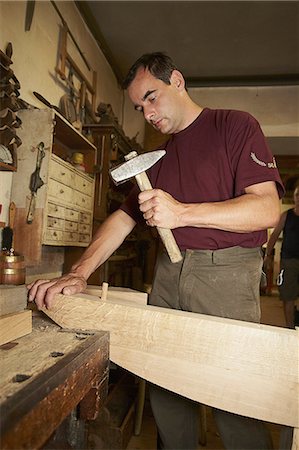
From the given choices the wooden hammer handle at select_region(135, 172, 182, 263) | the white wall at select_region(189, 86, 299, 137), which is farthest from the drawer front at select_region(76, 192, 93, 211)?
the white wall at select_region(189, 86, 299, 137)

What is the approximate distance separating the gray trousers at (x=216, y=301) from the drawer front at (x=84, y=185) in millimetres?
1311

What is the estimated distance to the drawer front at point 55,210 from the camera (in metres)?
2.16

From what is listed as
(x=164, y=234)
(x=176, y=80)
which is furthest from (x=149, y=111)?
(x=164, y=234)

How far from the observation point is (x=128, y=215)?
1733 mm

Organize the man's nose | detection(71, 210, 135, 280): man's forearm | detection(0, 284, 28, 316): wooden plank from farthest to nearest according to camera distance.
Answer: the man's nose, detection(71, 210, 135, 280): man's forearm, detection(0, 284, 28, 316): wooden plank

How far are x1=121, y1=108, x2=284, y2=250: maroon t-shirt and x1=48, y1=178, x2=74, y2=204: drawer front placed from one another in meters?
0.81

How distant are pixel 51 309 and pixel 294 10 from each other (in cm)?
344

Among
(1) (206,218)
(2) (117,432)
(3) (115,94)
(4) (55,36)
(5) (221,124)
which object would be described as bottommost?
(2) (117,432)

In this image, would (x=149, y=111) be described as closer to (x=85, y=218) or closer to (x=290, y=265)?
(x=85, y=218)

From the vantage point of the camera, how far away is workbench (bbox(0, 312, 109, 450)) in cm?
60

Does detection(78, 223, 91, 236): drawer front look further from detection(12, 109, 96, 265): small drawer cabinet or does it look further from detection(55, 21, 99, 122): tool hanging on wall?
detection(55, 21, 99, 122): tool hanging on wall

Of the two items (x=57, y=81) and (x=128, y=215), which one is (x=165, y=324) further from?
(x=57, y=81)

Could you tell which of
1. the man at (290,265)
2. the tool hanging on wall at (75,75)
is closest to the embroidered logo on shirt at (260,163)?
the tool hanging on wall at (75,75)

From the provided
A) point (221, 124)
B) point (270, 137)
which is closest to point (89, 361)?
point (221, 124)
